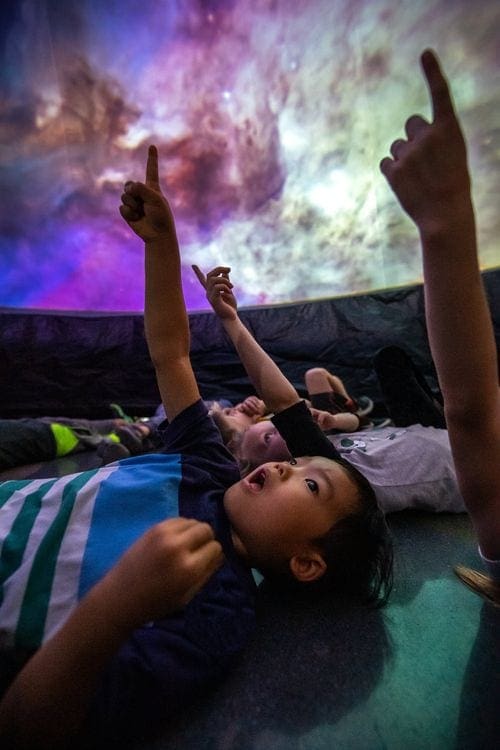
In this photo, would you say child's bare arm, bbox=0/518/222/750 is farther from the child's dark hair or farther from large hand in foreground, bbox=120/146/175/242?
large hand in foreground, bbox=120/146/175/242

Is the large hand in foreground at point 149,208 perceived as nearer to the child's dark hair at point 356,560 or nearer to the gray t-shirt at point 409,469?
the child's dark hair at point 356,560

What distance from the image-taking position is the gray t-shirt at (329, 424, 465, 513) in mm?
802

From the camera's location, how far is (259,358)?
0.84 meters

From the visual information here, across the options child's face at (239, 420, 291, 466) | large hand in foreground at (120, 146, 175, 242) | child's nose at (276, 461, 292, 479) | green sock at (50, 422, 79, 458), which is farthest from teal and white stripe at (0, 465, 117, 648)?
green sock at (50, 422, 79, 458)

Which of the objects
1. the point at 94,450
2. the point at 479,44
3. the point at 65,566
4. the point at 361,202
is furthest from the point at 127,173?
the point at 65,566

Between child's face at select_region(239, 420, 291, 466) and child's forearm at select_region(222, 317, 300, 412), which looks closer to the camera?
child's forearm at select_region(222, 317, 300, 412)

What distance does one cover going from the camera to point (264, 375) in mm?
813

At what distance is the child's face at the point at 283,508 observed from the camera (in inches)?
20.2

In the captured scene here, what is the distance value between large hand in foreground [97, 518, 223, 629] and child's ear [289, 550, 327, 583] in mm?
219

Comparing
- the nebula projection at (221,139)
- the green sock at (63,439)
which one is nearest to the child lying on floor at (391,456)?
the green sock at (63,439)

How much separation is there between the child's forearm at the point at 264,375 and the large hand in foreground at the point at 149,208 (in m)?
0.27

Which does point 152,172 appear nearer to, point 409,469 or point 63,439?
point 409,469

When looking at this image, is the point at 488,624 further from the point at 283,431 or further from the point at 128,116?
the point at 128,116

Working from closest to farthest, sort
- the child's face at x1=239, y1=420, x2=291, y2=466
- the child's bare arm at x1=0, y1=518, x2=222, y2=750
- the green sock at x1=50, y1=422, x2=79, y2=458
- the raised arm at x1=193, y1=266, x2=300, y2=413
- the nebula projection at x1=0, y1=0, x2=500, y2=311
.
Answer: the child's bare arm at x1=0, y1=518, x2=222, y2=750
the raised arm at x1=193, y1=266, x2=300, y2=413
the child's face at x1=239, y1=420, x2=291, y2=466
the green sock at x1=50, y1=422, x2=79, y2=458
the nebula projection at x1=0, y1=0, x2=500, y2=311
